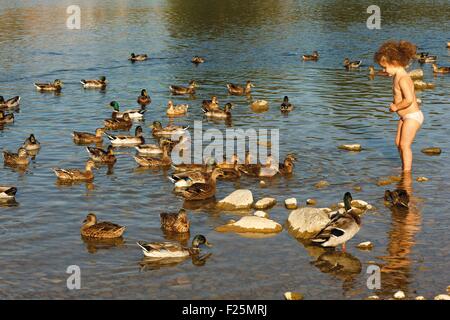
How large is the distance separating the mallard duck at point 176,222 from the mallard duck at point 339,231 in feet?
11.5

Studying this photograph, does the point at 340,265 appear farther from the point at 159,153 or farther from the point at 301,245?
the point at 159,153

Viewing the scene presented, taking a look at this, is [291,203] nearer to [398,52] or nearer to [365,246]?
[365,246]

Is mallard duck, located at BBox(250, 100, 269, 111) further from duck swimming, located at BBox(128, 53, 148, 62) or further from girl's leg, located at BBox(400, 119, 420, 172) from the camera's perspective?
duck swimming, located at BBox(128, 53, 148, 62)

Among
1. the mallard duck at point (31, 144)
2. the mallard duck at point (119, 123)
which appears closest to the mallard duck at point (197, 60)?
the mallard duck at point (119, 123)

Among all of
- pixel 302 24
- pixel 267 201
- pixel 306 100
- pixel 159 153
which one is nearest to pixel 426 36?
pixel 302 24

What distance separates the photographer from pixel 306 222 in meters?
20.1

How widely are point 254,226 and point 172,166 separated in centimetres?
758

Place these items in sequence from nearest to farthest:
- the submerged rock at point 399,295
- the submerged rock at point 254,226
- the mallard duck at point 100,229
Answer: the submerged rock at point 399,295
the mallard duck at point 100,229
the submerged rock at point 254,226

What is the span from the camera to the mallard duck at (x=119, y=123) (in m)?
34.1

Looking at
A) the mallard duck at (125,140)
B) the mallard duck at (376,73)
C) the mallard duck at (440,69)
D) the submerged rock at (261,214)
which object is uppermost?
the mallard duck at (440,69)

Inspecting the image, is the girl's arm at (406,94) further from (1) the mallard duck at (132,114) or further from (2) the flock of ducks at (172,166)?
(1) the mallard duck at (132,114)

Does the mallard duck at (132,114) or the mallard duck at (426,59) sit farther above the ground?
the mallard duck at (426,59)

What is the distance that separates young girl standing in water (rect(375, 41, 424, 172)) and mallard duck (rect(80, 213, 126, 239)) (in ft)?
31.0

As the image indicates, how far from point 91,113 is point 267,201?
17.4 m
